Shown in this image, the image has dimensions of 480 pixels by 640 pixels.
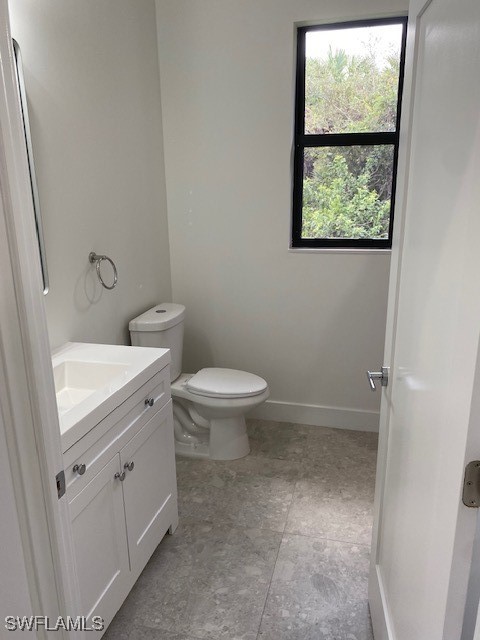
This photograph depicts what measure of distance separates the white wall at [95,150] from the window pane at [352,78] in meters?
0.90

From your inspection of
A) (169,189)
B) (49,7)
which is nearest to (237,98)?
(169,189)

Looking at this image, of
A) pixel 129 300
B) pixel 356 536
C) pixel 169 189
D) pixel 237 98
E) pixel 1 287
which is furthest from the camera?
pixel 169 189

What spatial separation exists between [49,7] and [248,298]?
5.72 feet

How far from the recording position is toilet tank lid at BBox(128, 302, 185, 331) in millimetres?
2369

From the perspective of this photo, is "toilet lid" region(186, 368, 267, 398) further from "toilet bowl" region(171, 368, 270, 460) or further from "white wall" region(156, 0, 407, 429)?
"white wall" region(156, 0, 407, 429)

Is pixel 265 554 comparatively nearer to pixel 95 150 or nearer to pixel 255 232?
pixel 255 232

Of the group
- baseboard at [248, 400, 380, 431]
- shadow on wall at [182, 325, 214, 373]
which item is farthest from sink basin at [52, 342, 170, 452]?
baseboard at [248, 400, 380, 431]

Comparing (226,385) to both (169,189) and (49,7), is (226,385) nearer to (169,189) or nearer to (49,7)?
(169,189)

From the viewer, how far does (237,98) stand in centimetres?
261

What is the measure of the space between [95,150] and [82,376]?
1.03 m

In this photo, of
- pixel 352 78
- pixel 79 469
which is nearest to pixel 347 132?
pixel 352 78

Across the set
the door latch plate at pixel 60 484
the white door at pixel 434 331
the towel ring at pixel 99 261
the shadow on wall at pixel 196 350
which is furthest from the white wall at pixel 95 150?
the white door at pixel 434 331

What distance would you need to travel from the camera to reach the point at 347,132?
2.60m

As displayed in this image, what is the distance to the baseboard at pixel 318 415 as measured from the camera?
2912 millimetres
